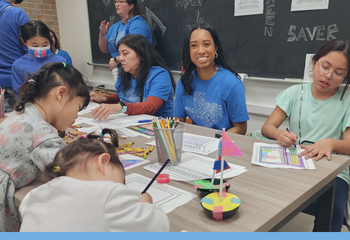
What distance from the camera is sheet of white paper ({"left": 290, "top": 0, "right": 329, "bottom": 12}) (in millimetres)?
2217

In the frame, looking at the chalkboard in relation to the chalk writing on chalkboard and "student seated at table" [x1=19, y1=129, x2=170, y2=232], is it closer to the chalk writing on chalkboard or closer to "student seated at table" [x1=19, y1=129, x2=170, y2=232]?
the chalk writing on chalkboard

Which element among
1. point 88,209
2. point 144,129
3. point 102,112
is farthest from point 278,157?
point 102,112

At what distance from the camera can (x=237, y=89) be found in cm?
181

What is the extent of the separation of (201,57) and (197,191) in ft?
3.56

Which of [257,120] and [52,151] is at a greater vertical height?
[52,151]

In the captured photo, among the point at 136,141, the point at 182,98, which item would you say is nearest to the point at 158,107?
the point at 182,98

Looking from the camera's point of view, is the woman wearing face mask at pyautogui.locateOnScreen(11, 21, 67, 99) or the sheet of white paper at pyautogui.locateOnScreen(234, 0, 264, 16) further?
the sheet of white paper at pyautogui.locateOnScreen(234, 0, 264, 16)

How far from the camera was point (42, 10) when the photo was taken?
471cm

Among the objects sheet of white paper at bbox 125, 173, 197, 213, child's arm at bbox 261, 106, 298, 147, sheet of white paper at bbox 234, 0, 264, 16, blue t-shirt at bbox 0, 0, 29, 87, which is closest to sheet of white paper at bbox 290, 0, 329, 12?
sheet of white paper at bbox 234, 0, 264, 16

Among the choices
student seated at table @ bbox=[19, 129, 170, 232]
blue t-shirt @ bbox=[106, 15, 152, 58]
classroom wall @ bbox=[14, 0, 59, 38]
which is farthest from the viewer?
classroom wall @ bbox=[14, 0, 59, 38]

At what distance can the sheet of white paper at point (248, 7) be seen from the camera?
8.29 feet

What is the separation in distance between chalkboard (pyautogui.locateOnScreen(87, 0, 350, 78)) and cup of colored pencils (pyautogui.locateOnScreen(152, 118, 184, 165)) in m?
1.70

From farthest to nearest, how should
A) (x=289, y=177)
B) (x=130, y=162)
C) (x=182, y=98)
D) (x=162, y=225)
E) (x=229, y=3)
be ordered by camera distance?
(x=229, y=3)
(x=182, y=98)
(x=130, y=162)
(x=289, y=177)
(x=162, y=225)

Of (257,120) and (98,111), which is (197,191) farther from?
(257,120)
